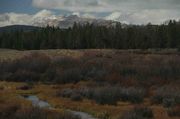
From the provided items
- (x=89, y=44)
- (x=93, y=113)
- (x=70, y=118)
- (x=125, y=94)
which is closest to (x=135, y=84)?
(x=125, y=94)

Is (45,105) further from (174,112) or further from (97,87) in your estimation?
(174,112)

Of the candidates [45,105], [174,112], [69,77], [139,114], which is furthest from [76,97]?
[69,77]

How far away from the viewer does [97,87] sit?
44.7 metres

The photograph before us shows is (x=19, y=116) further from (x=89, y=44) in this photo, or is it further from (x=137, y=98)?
(x=89, y=44)

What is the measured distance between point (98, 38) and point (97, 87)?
96760 mm

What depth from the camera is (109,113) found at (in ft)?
98.7

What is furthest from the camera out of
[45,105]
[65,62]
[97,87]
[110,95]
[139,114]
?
[65,62]

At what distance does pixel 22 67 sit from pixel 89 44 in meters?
73.3

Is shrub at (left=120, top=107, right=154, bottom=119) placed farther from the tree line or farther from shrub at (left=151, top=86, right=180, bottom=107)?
the tree line

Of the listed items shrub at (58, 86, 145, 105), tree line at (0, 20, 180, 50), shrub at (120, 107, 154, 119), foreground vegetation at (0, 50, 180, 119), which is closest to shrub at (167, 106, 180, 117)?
foreground vegetation at (0, 50, 180, 119)

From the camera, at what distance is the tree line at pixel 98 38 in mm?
131875

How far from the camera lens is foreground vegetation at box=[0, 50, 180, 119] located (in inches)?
1188

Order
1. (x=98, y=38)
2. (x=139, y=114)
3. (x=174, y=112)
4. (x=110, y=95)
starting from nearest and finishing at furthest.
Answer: (x=139, y=114) < (x=174, y=112) < (x=110, y=95) < (x=98, y=38)

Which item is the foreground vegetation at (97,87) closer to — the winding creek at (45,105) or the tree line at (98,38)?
the winding creek at (45,105)
